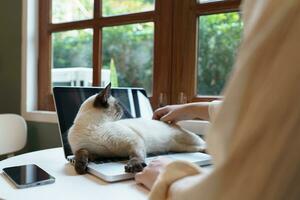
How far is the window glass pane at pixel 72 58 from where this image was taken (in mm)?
1856

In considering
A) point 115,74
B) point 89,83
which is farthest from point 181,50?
point 89,83

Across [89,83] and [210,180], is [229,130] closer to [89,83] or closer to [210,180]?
[210,180]

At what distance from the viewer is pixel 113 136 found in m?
0.92

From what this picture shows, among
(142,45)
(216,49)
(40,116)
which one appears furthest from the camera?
(40,116)

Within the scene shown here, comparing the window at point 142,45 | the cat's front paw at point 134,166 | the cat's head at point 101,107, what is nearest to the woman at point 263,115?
the cat's front paw at point 134,166

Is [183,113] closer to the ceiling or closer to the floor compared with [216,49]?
closer to the floor

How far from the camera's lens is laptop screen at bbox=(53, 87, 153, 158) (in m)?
1.01

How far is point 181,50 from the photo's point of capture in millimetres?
1487

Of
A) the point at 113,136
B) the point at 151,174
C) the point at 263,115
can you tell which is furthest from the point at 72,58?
the point at 263,115

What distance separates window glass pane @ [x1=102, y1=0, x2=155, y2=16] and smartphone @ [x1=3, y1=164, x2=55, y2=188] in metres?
1.02

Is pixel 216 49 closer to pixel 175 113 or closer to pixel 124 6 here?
pixel 175 113

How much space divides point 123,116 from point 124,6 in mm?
854

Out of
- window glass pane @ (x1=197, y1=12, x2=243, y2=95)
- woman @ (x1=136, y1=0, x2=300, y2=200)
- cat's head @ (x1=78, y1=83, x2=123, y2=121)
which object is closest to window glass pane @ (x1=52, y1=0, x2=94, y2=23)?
window glass pane @ (x1=197, y1=12, x2=243, y2=95)

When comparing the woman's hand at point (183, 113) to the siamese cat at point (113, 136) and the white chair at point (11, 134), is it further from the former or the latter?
the white chair at point (11, 134)
